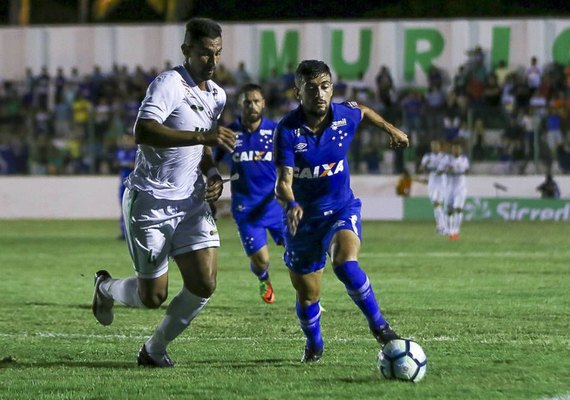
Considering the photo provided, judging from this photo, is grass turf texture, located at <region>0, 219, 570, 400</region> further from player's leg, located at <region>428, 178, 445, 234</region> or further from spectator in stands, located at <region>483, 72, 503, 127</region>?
spectator in stands, located at <region>483, 72, 503, 127</region>

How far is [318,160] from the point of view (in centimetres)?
855

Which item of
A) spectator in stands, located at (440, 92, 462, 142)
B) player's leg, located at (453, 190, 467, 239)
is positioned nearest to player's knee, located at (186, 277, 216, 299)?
player's leg, located at (453, 190, 467, 239)

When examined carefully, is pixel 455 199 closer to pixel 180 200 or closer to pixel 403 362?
pixel 180 200

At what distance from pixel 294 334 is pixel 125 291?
6.83ft

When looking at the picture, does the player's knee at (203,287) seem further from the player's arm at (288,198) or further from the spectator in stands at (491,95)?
the spectator in stands at (491,95)

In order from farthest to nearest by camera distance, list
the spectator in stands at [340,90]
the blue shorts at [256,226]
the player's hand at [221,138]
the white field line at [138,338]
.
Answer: the spectator in stands at [340,90] < the blue shorts at [256,226] < the white field line at [138,338] < the player's hand at [221,138]

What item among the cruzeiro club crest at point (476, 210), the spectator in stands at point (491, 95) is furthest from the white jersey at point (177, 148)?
the spectator in stands at point (491, 95)

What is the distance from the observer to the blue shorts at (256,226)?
13.4 metres

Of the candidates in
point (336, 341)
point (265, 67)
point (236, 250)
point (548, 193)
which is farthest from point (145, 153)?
point (265, 67)

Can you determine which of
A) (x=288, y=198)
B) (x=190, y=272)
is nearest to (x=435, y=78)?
(x=288, y=198)

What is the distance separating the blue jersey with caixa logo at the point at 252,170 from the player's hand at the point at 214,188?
5.31 meters

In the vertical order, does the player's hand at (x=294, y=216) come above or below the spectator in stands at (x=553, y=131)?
above

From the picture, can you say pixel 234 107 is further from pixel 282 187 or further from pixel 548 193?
pixel 282 187

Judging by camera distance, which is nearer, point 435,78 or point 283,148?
point 283,148
